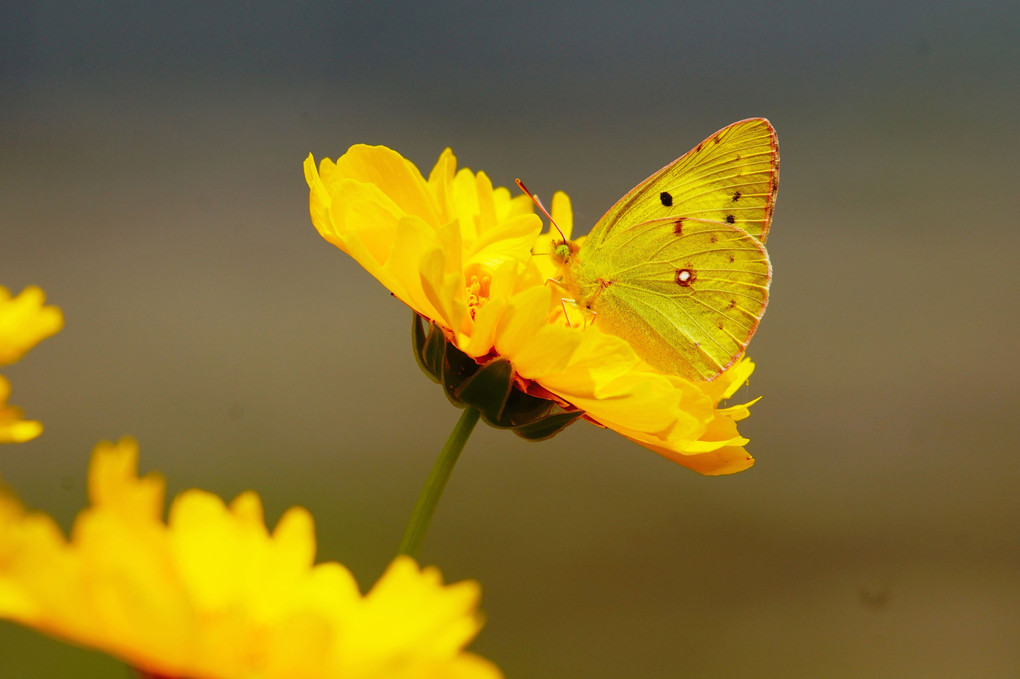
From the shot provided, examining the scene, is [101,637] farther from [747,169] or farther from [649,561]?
[649,561]

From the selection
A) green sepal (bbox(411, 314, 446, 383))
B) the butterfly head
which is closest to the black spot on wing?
the butterfly head

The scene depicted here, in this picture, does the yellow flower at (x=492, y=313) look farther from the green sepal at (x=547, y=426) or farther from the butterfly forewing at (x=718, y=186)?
the butterfly forewing at (x=718, y=186)

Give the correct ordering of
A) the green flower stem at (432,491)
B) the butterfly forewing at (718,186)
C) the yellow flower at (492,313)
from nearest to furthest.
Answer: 1. the green flower stem at (432,491)
2. the yellow flower at (492,313)
3. the butterfly forewing at (718,186)

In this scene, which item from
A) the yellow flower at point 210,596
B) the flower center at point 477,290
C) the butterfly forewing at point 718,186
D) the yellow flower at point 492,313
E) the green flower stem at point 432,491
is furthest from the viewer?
the butterfly forewing at point 718,186

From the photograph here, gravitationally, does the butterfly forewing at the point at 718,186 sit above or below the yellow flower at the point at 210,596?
above

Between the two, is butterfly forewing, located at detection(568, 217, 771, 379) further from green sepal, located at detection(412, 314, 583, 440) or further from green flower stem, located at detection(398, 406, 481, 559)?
green flower stem, located at detection(398, 406, 481, 559)

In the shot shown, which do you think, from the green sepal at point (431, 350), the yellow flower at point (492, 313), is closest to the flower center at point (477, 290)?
the yellow flower at point (492, 313)

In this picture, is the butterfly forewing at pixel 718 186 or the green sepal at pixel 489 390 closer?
the green sepal at pixel 489 390
